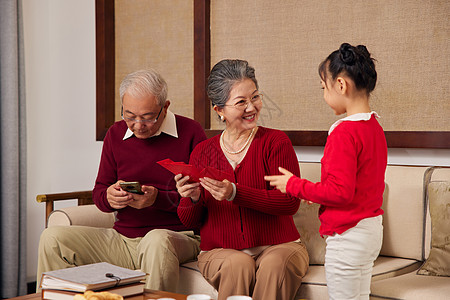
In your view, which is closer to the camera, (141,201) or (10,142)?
(141,201)

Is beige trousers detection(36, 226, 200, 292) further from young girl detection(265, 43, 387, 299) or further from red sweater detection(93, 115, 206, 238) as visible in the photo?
young girl detection(265, 43, 387, 299)

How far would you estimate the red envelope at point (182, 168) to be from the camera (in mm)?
1924

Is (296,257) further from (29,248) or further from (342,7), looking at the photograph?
(29,248)

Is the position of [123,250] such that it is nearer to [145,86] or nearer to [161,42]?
[145,86]

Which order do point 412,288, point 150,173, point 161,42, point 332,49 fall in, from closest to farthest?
point 412,288 < point 150,173 < point 332,49 < point 161,42

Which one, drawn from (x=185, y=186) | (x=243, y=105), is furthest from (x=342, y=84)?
(x=185, y=186)

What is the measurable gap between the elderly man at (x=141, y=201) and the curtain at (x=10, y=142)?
1.21 metres

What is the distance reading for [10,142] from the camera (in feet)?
11.4

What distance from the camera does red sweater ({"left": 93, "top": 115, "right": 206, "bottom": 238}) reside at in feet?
7.98

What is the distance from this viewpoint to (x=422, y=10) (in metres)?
2.49

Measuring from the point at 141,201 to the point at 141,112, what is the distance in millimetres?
383

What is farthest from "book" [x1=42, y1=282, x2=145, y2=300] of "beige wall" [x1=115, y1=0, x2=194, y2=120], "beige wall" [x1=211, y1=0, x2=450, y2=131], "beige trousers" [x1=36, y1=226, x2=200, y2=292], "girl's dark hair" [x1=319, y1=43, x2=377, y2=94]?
"beige wall" [x1=115, y1=0, x2=194, y2=120]

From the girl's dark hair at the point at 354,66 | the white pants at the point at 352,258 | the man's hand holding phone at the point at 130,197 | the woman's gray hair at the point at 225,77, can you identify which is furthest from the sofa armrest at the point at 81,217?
the girl's dark hair at the point at 354,66

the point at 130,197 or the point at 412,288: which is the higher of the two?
the point at 130,197
